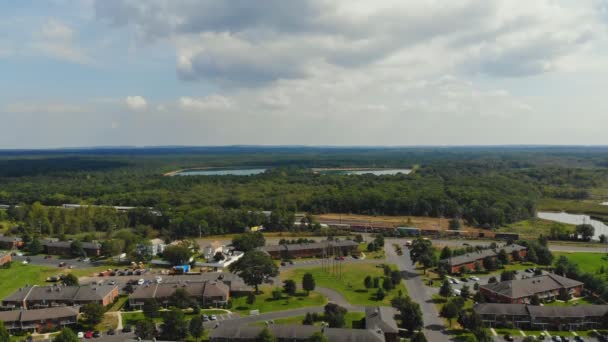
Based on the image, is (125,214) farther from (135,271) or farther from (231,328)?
(231,328)

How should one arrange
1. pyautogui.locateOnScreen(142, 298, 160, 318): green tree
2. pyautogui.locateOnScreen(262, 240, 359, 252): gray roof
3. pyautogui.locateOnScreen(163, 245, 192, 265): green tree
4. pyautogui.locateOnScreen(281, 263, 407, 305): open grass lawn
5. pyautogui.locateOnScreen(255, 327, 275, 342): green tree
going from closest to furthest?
pyautogui.locateOnScreen(255, 327, 275, 342): green tree
pyautogui.locateOnScreen(142, 298, 160, 318): green tree
pyautogui.locateOnScreen(281, 263, 407, 305): open grass lawn
pyautogui.locateOnScreen(163, 245, 192, 265): green tree
pyautogui.locateOnScreen(262, 240, 359, 252): gray roof

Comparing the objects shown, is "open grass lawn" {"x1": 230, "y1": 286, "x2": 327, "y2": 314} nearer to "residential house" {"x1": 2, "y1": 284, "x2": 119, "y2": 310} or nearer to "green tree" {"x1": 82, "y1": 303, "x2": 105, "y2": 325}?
"green tree" {"x1": 82, "y1": 303, "x2": 105, "y2": 325}

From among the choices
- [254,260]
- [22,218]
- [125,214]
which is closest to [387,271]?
[254,260]

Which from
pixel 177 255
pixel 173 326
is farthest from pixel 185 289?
pixel 177 255

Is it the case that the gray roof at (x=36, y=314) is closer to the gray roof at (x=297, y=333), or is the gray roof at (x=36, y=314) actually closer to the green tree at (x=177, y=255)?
Result: the gray roof at (x=297, y=333)

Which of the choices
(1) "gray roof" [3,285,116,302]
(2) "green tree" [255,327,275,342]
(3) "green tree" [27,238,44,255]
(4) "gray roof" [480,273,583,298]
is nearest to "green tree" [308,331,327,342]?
(2) "green tree" [255,327,275,342]

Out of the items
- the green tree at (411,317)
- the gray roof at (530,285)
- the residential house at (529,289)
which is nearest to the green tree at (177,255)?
the green tree at (411,317)
